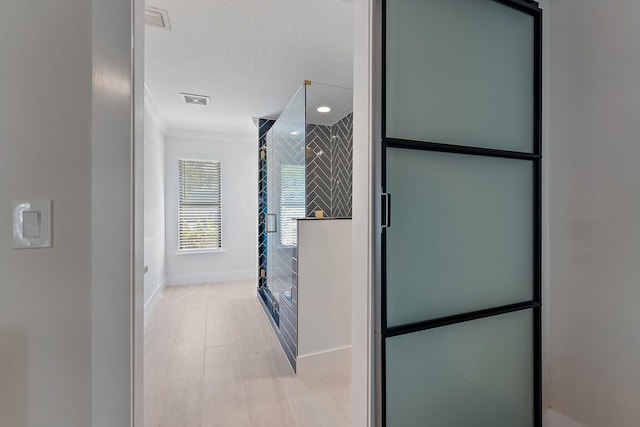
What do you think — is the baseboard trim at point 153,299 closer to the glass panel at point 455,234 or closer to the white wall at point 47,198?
the white wall at point 47,198

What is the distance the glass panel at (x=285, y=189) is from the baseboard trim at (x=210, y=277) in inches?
66.3

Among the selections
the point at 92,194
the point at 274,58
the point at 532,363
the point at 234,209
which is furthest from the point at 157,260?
the point at 532,363

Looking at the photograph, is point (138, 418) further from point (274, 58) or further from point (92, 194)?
point (274, 58)

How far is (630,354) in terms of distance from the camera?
1.23m

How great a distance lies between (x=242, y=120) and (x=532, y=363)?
Answer: 13.6ft

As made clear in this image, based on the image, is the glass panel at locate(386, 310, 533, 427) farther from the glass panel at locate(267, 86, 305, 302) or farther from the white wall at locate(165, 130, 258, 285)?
the white wall at locate(165, 130, 258, 285)

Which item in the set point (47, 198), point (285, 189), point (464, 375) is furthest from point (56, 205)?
point (285, 189)

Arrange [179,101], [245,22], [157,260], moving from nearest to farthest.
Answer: [245,22], [179,101], [157,260]

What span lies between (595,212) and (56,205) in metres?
2.20

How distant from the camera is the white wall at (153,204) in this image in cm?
336

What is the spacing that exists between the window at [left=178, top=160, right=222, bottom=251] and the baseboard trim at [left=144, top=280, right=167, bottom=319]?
0.73 metres

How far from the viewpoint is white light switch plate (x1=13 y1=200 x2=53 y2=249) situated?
729 millimetres

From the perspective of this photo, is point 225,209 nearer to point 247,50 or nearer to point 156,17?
point 247,50

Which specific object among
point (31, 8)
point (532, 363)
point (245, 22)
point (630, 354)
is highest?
point (245, 22)
